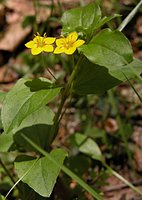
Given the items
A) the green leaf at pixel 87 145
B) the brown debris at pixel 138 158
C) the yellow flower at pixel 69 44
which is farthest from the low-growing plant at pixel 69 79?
the brown debris at pixel 138 158

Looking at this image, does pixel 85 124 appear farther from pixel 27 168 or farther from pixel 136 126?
pixel 27 168

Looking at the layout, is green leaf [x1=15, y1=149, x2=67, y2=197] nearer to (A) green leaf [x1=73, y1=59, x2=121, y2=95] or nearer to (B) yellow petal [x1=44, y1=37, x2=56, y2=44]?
(A) green leaf [x1=73, y1=59, x2=121, y2=95]

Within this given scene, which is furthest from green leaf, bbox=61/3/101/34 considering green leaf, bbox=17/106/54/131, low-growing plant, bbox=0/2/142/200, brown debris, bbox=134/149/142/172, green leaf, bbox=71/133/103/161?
brown debris, bbox=134/149/142/172

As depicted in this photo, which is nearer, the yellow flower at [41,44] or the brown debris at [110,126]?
the yellow flower at [41,44]

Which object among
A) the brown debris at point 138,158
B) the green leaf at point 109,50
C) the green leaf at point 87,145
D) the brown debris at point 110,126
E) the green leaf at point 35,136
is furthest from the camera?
the brown debris at point 110,126

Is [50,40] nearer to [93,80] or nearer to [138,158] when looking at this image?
[93,80]

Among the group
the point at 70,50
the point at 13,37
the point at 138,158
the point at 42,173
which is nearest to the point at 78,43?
the point at 70,50

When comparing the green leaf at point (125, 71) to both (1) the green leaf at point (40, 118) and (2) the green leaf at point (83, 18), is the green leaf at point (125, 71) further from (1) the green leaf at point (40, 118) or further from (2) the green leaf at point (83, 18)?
(1) the green leaf at point (40, 118)

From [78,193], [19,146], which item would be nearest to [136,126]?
[78,193]
